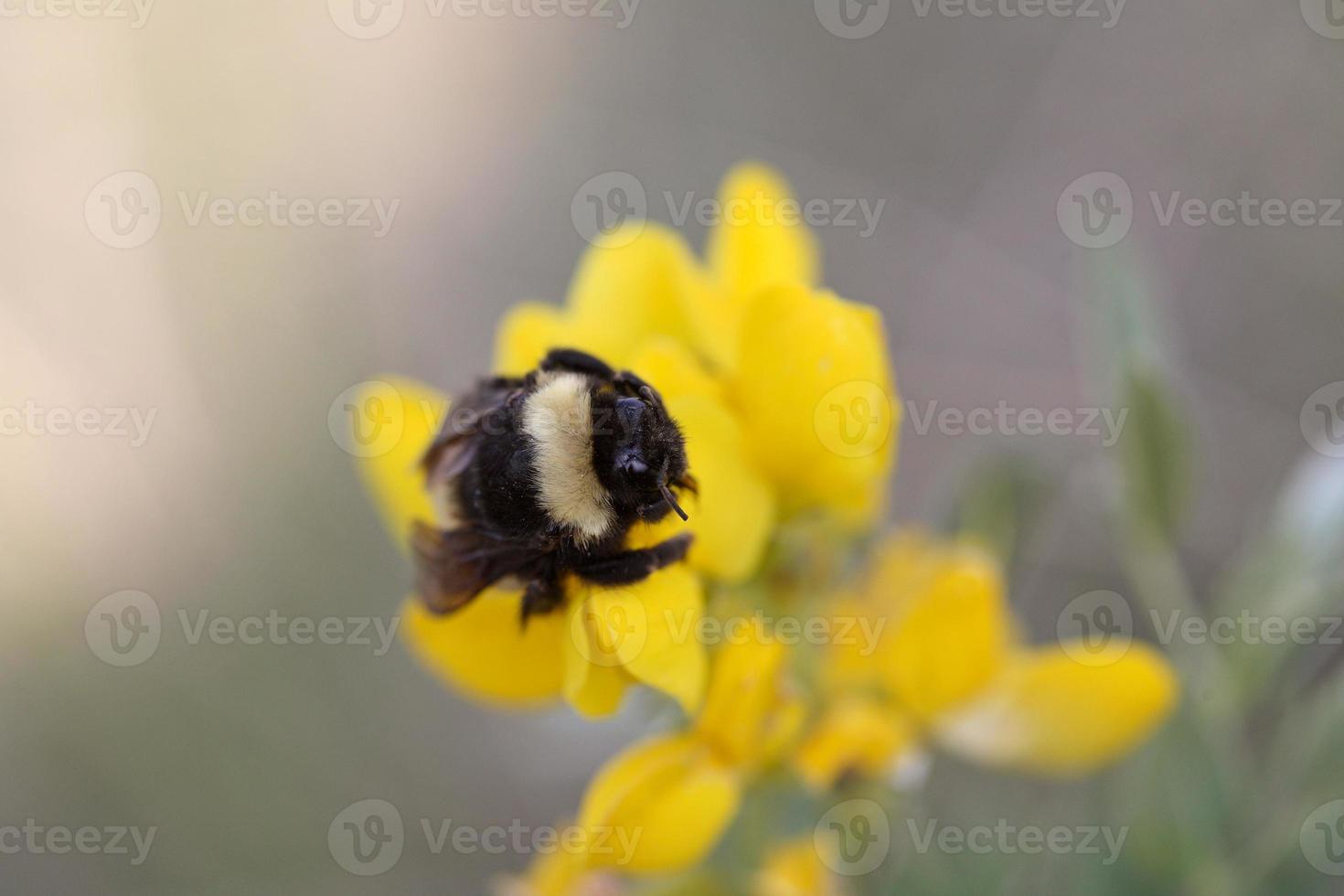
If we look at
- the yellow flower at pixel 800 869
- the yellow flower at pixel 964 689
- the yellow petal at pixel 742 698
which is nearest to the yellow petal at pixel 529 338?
the yellow petal at pixel 742 698

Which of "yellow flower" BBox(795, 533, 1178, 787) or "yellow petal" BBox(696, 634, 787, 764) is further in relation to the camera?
A: "yellow flower" BBox(795, 533, 1178, 787)

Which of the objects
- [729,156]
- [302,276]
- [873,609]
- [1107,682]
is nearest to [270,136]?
[302,276]

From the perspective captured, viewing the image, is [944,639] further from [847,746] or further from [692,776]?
[692,776]

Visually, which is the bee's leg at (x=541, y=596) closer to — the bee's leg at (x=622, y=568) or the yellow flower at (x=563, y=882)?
the bee's leg at (x=622, y=568)

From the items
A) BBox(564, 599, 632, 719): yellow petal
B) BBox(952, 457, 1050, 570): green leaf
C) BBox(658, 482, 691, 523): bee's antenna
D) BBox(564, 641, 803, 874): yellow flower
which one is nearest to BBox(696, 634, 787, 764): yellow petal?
BBox(564, 641, 803, 874): yellow flower

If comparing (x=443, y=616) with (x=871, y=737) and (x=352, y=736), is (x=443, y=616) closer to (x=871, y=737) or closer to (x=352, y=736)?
(x=871, y=737)

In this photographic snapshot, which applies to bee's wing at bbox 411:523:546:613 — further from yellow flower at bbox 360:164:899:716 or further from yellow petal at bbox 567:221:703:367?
yellow petal at bbox 567:221:703:367
